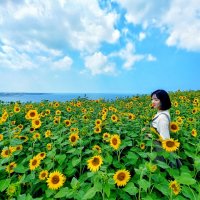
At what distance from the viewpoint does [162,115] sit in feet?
15.8

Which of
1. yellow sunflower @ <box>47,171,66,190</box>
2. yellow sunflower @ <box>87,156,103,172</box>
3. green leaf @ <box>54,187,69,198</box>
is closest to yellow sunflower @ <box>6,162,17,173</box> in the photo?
yellow sunflower @ <box>47,171,66,190</box>

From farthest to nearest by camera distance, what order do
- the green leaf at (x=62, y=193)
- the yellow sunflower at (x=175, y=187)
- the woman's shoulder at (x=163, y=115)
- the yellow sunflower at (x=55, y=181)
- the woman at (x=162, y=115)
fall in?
1. the woman's shoulder at (x=163, y=115)
2. the woman at (x=162, y=115)
3. the yellow sunflower at (x=55, y=181)
4. the green leaf at (x=62, y=193)
5. the yellow sunflower at (x=175, y=187)

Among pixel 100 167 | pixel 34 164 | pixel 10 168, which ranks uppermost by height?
pixel 100 167

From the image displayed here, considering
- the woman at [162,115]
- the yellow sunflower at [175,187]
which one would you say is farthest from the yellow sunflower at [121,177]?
the woman at [162,115]

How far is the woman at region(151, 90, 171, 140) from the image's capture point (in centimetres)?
462

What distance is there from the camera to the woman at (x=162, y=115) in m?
4.62

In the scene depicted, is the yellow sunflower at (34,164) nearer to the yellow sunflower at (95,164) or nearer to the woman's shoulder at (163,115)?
the yellow sunflower at (95,164)

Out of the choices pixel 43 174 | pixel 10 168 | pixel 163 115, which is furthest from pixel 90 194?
pixel 163 115

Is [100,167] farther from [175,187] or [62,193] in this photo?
[175,187]

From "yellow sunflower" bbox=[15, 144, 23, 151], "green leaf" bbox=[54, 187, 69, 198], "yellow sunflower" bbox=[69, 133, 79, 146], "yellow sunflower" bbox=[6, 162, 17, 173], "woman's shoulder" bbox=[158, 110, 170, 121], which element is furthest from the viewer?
"woman's shoulder" bbox=[158, 110, 170, 121]

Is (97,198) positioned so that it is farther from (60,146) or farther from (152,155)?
(60,146)

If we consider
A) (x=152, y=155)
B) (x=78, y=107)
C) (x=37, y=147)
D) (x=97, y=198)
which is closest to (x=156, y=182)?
(x=152, y=155)

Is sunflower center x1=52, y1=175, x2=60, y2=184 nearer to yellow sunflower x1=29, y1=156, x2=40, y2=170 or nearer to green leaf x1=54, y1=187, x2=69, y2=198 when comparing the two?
green leaf x1=54, y1=187, x2=69, y2=198

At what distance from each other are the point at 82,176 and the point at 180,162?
1501 mm
